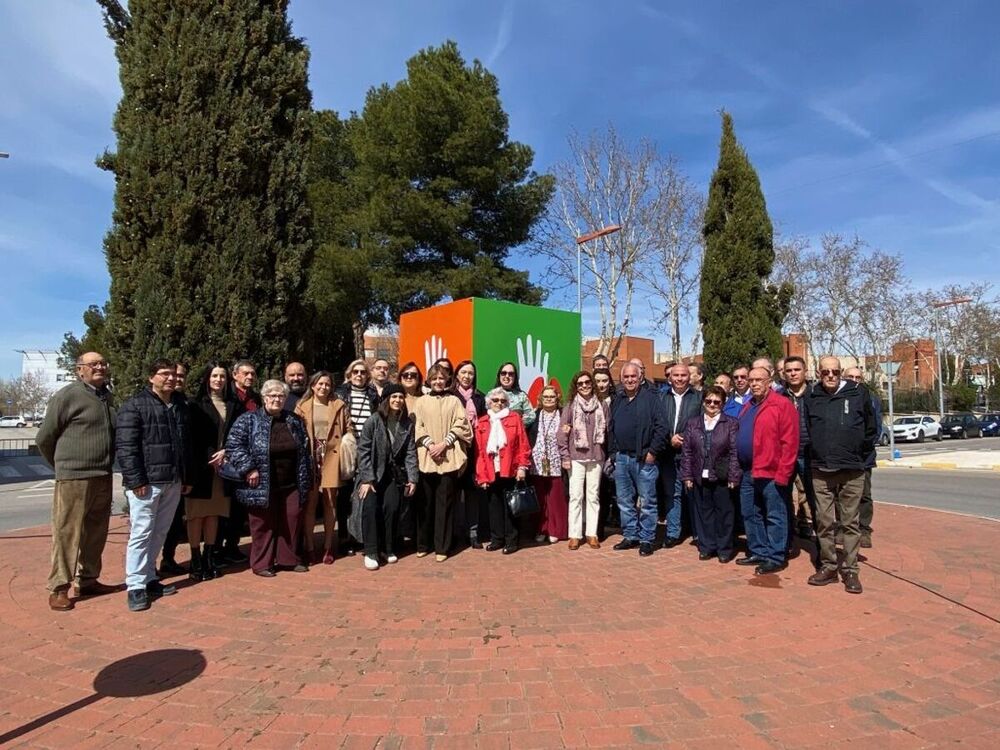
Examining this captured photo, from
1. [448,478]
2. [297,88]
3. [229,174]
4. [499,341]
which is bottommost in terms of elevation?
[448,478]

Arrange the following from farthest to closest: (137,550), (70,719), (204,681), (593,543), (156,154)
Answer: (156,154) < (593,543) < (137,550) < (204,681) < (70,719)

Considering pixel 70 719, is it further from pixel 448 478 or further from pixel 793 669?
pixel 793 669

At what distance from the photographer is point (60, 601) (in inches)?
177

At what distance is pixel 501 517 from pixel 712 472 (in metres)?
2.09

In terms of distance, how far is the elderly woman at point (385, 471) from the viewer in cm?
551

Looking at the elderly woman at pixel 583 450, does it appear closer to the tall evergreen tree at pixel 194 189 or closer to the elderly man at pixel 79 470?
the tall evergreen tree at pixel 194 189

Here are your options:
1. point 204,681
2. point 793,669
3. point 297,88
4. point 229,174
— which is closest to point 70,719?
point 204,681

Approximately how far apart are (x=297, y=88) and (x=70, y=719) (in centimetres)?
718

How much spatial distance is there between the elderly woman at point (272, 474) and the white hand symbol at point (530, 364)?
2.90 m

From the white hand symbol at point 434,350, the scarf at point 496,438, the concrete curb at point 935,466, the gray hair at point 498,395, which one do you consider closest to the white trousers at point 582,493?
the scarf at point 496,438

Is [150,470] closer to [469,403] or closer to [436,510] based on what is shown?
[436,510]

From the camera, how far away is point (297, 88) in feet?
25.4

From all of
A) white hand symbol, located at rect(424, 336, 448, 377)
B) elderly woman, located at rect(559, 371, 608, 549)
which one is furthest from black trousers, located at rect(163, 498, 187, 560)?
elderly woman, located at rect(559, 371, 608, 549)

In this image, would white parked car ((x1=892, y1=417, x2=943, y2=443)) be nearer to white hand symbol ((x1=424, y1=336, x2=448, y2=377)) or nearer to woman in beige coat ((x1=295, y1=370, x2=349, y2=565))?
white hand symbol ((x1=424, y1=336, x2=448, y2=377))
